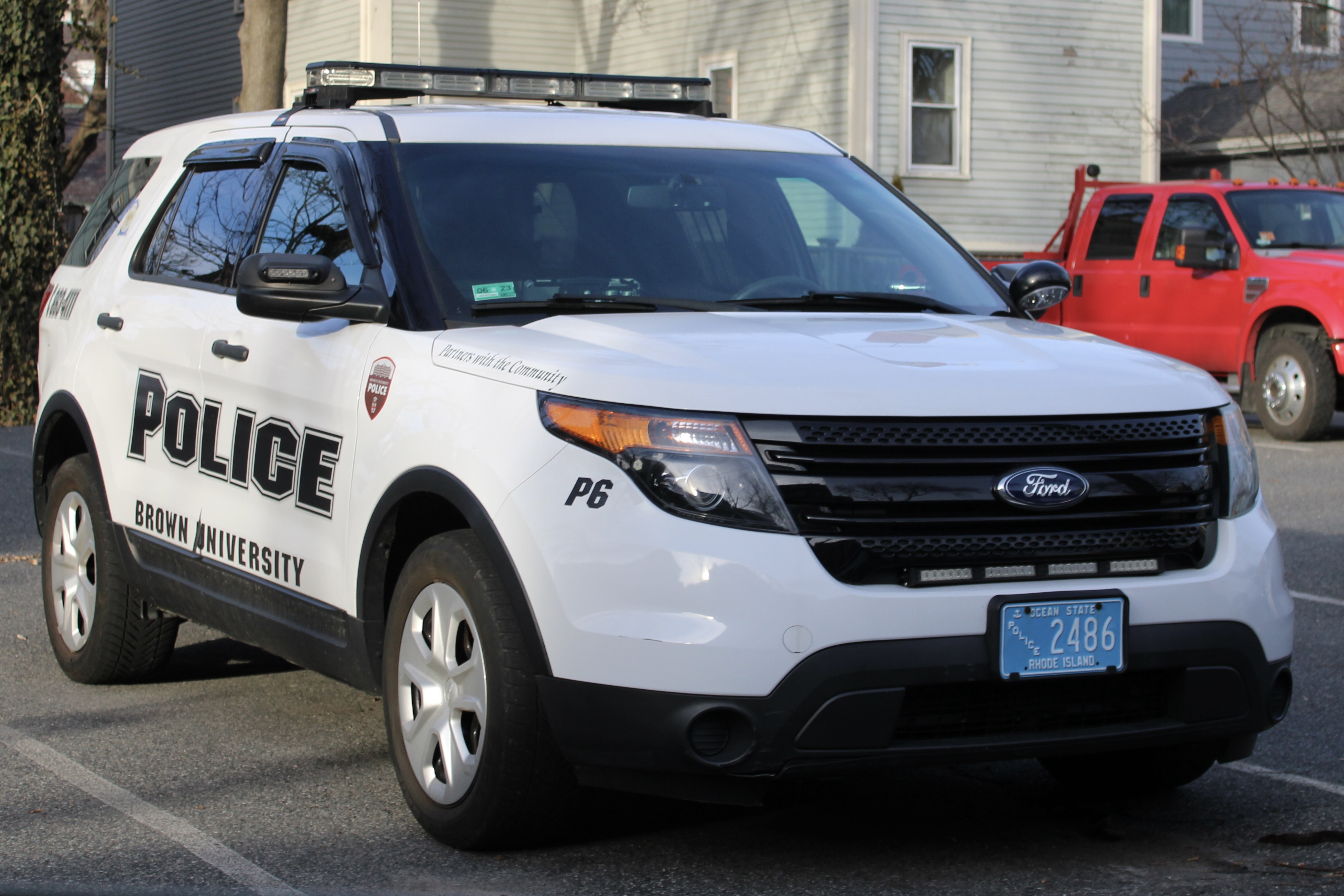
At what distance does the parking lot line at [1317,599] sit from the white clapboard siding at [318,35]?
68.3ft

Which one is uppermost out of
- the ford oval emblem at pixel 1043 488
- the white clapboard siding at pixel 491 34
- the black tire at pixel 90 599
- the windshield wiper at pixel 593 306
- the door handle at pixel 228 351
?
the white clapboard siding at pixel 491 34

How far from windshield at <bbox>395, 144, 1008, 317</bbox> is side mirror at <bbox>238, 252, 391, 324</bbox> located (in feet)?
0.66

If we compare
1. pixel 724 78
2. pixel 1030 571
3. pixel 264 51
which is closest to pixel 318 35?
pixel 724 78

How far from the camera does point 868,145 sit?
22484mm

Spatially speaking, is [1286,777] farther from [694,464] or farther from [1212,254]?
[1212,254]

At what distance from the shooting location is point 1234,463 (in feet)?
Answer: 14.0

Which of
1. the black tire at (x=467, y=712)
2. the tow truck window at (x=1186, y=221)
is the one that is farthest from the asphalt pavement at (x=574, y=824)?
the tow truck window at (x=1186, y=221)

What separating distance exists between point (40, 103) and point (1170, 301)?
10.8m

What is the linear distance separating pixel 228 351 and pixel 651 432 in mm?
1951

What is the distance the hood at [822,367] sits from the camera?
3832 mm

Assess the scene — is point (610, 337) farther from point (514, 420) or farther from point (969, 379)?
point (969, 379)

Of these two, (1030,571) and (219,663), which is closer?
(1030,571)

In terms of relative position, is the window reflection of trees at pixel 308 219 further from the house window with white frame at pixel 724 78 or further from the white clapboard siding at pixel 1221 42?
the white clapboard siding at pixel 1221 42

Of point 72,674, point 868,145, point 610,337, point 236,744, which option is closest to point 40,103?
point 868,145
